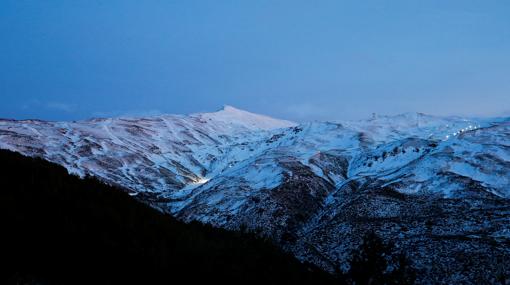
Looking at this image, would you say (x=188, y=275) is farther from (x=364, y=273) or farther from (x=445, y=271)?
(x=445, y=271)

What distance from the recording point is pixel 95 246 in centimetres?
1171

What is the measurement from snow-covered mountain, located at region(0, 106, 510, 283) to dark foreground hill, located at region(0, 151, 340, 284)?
26.6m

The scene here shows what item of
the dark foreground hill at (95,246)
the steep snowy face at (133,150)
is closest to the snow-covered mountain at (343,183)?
the steep snowy face at (133,150)

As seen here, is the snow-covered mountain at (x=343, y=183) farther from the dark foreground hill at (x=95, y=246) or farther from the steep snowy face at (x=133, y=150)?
the dark foreground hill at (x=95, y=246)

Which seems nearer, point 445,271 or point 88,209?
point 88,209

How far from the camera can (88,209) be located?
14289 mm

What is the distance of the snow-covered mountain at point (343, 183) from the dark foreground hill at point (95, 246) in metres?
26.6

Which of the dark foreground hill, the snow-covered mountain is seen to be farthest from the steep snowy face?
the dark foreground hill

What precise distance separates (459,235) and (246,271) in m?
35.4

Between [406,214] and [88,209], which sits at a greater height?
[88,209]

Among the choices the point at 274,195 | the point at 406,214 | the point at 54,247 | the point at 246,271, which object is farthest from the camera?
the point at 274,195

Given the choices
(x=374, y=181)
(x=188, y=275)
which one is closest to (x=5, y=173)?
(x=188, y=275)

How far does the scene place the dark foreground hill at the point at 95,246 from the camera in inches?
418

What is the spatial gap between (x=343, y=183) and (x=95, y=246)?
2634 inches
